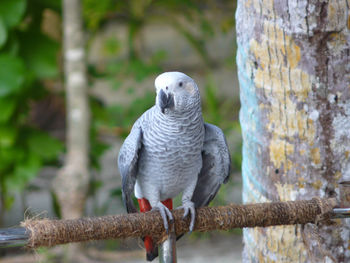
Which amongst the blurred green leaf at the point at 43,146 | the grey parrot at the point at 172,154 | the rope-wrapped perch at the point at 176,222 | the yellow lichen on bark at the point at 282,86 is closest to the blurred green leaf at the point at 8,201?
the blurred green leaf at the point at 43,146

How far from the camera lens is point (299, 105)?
1.13m

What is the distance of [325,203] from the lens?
107 centimetres

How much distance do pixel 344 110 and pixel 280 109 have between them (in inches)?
5.8

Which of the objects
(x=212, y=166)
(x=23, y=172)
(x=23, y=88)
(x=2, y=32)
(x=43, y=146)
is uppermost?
(x=2, y=32)

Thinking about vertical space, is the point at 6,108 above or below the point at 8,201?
above

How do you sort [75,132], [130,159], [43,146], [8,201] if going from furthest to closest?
[8,201] → [43,146] → [75,132] → [130,159]

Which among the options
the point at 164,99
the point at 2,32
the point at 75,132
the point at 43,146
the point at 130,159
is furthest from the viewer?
the point at 43,146

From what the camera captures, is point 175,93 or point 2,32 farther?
point 2,32

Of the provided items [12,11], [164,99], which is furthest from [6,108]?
[164,99]

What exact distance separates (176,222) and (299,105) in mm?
401

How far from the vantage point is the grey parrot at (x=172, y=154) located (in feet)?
3.67

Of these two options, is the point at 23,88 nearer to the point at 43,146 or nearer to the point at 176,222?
the point at 43,146

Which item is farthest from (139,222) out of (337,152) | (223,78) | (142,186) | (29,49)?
(223,78)

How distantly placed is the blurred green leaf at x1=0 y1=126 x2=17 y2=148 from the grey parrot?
102cm
